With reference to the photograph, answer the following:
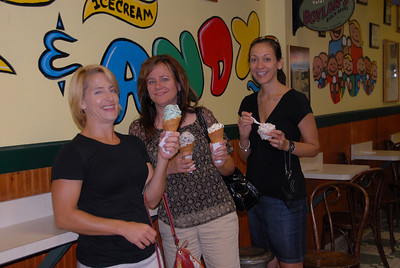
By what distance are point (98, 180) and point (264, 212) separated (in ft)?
4.14

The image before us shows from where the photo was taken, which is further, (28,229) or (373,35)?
(373,35)

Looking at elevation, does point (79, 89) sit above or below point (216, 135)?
above

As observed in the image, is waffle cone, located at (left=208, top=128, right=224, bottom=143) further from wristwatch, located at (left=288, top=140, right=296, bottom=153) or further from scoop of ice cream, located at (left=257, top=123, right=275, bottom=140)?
wristwatch, located at (left=288, top=140, right=296, bottom=153)

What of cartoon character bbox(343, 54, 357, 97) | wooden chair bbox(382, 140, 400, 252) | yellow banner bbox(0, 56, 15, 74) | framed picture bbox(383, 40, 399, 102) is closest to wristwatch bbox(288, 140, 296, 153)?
yellow banner bbox(0, 56, 15, 74)

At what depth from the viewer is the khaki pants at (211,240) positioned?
7.85ft

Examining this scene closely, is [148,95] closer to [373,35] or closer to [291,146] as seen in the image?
[291,146]

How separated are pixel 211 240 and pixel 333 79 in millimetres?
4291

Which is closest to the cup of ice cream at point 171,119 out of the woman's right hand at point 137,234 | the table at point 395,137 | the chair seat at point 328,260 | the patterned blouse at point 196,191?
the patterned blouse at point 196,191

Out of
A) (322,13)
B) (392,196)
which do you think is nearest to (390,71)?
(392,196)

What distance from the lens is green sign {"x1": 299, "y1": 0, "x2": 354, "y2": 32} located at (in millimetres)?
4609

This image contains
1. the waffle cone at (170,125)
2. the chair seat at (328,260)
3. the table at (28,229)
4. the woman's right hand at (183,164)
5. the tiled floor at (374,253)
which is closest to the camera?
the table at (28,229)

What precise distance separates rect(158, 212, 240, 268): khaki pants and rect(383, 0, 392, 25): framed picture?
6.56 meters

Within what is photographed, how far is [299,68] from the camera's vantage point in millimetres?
5098

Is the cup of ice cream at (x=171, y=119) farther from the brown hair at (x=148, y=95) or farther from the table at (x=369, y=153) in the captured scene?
the table at (x=369, y=153)
